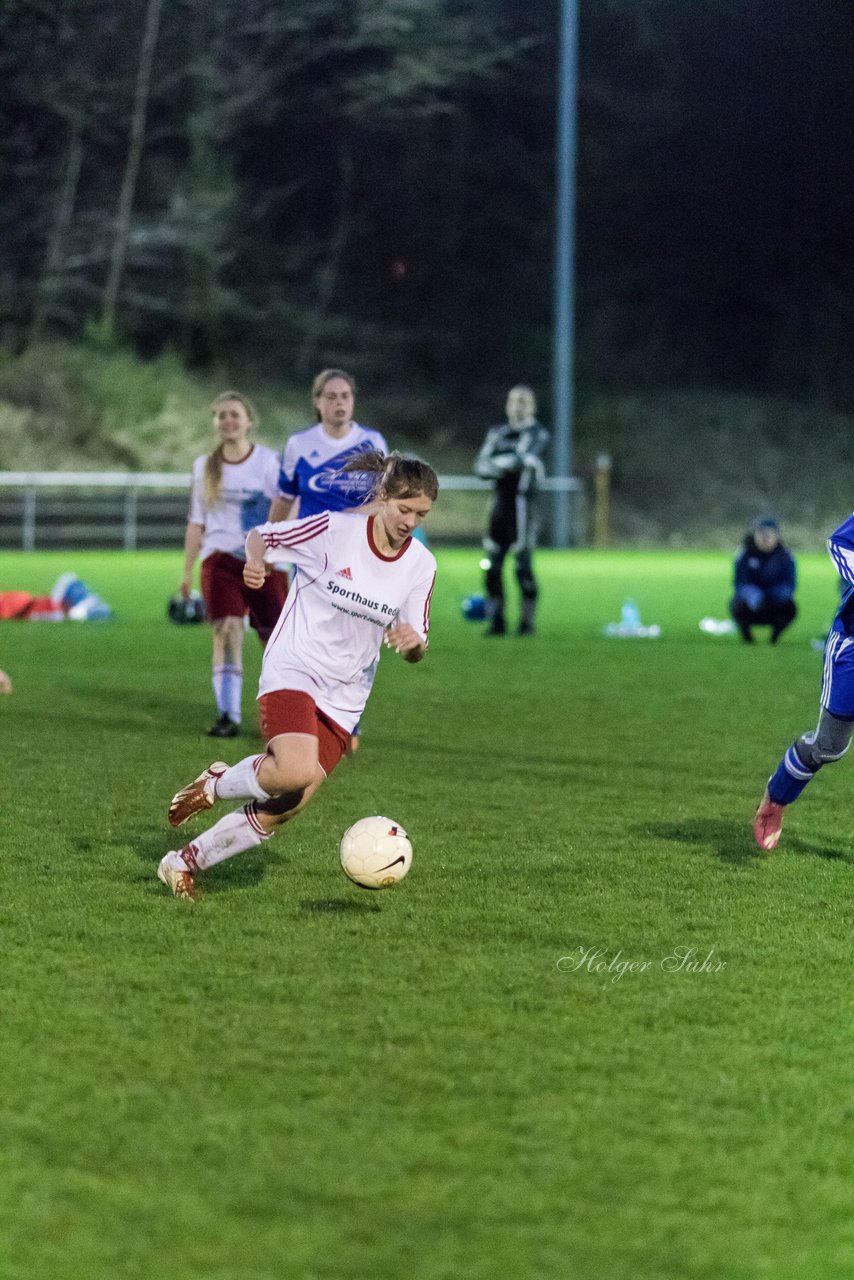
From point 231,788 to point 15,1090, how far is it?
6.56 ft

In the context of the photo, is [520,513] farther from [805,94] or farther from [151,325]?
[805,94]

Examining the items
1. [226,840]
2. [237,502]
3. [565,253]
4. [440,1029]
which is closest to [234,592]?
[237,502]

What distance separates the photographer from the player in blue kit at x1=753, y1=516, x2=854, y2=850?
6.15 meters

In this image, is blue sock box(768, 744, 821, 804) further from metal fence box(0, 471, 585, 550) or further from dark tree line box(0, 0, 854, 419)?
dark tree line box(0, 0, 854, 419)

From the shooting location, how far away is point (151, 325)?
38969 millimetres

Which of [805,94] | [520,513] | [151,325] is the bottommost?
[520,513]

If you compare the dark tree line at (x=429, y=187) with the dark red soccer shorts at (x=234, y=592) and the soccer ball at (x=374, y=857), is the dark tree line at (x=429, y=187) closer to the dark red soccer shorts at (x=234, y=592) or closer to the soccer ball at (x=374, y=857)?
the dark red soccer shorts at (x=234, y=592)

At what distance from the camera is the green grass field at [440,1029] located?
3.14 m

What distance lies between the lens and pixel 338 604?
5730 mm

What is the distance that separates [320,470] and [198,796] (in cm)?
332

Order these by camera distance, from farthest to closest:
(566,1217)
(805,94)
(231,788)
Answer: (805,94)
(231,788)
(566,1217)

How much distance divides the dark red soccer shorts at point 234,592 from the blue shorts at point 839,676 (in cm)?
382

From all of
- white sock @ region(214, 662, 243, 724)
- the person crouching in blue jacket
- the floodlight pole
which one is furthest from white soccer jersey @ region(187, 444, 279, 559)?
the floodlight pole

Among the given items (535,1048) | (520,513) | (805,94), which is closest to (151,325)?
(805,94)
